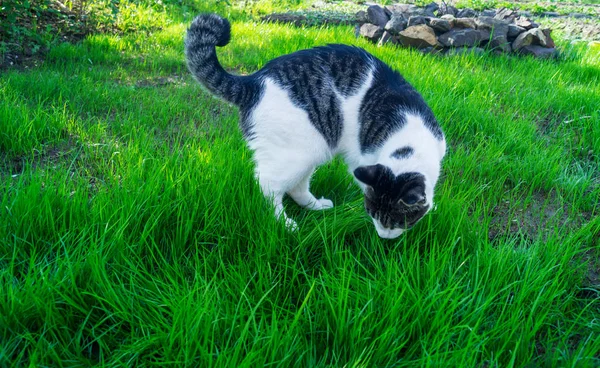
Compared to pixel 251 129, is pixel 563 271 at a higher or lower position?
lower

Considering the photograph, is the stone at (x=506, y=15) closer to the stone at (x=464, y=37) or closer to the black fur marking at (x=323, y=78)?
the stone at (x=464, y=37)

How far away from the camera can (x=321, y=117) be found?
7.66 ft

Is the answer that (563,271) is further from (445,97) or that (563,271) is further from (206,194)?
(445,97)

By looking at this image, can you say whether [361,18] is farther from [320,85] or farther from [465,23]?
[320,85]

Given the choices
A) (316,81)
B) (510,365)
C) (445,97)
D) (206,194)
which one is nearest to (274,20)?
(445,97)

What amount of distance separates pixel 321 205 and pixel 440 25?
3661mm

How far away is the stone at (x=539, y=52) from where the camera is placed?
5062 millimetres

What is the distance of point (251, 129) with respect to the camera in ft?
7.65

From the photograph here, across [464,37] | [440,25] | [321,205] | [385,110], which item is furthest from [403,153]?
[440,25]

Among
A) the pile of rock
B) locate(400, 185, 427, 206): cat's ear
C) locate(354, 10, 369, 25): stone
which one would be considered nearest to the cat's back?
locate(400, 185, 427, 206): cat's ear

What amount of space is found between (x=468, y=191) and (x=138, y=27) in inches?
190

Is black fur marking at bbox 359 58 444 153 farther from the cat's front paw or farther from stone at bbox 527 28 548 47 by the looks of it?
stone at bbox 527 28 548 47

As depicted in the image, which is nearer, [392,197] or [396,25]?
[392,197]

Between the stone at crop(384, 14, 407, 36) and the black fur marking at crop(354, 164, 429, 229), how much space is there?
378cm
